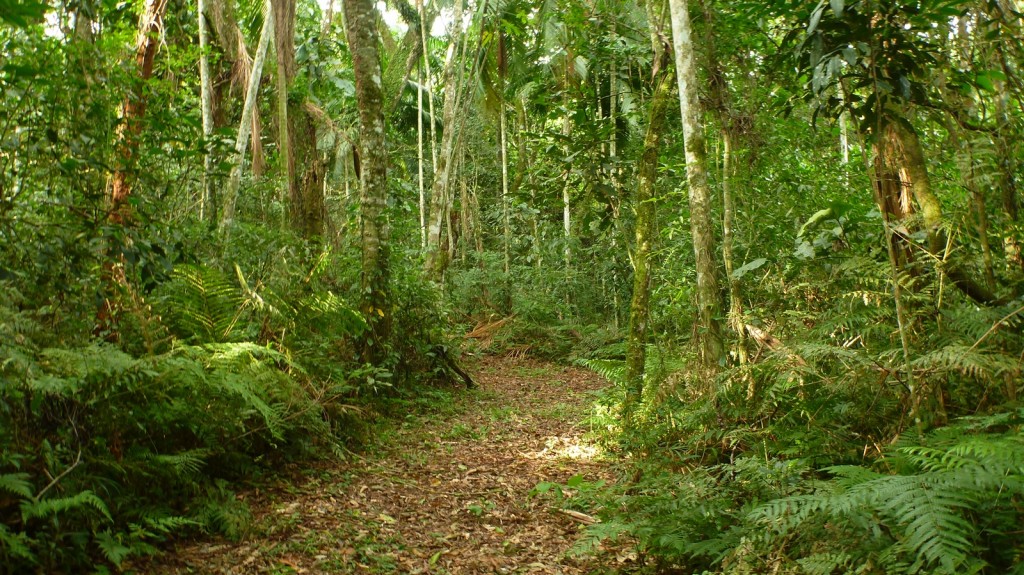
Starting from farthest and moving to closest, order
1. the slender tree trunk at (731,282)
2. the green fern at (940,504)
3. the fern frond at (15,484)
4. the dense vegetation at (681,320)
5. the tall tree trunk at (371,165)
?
the tall tree trunk at (371,165)
the slender tree trunk at (731,282)
the dense vegetation at (681,320)
the fern frond at (15,484)
the green fern at (940,504)

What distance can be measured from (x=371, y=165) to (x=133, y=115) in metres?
2.73

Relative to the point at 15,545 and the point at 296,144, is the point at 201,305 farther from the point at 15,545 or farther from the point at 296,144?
the point at 296,144

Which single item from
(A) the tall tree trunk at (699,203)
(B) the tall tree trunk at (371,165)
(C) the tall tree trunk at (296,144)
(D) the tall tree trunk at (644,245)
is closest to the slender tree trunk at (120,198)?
(B) the tall tree trunk at (371,165)

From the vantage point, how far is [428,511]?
16.0ft

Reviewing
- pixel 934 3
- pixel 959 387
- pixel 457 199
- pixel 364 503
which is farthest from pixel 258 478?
pixel 457 199

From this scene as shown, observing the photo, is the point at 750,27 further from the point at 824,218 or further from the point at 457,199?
the point at 457,199

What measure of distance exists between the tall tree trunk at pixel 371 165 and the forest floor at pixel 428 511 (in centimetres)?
138

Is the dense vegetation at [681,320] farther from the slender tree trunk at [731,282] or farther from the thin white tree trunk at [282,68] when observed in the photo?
the thin white tree trunk at [282,68]

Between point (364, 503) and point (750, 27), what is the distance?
5.66 metres

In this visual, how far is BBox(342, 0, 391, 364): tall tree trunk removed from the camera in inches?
282

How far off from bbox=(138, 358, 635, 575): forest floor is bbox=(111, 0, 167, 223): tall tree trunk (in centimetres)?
218

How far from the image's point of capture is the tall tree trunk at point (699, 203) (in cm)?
535

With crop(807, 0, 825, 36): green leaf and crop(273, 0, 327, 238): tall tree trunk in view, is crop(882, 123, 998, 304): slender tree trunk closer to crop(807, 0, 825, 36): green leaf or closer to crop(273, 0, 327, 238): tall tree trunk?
crop(807, 0, 825, 36): green leaf

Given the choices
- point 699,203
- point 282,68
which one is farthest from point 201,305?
point 282,68
